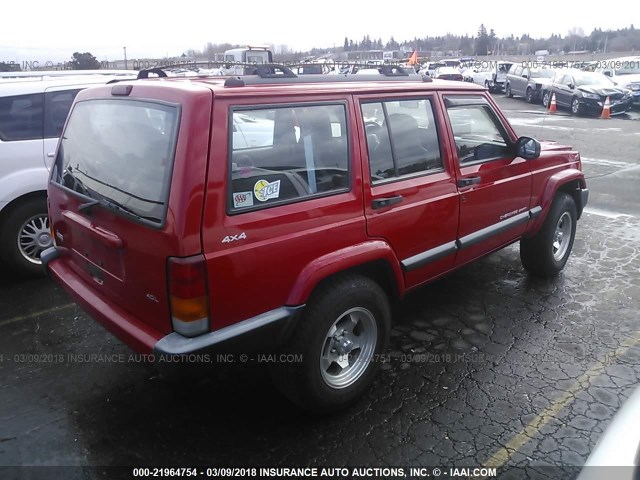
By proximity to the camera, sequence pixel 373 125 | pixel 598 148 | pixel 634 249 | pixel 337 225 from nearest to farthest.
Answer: pixel 337 225
pixel 373 125
pixel 634 249
pixel 598 148

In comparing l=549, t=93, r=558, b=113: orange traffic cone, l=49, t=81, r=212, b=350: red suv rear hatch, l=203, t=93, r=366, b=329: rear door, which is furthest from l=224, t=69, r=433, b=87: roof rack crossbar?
l=549, t=93, r=558, b=113: orange traffic cone

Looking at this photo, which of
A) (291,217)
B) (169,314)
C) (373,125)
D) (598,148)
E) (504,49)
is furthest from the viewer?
(504,49)

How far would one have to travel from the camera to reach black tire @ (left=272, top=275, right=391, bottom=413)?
A: 9.17 feet

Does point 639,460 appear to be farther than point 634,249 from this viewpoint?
No

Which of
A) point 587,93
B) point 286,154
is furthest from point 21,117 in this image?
point 587,93

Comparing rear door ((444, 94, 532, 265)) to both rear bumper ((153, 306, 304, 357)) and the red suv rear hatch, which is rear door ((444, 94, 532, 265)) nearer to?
rear bumper ((153, 306, 304, 357))

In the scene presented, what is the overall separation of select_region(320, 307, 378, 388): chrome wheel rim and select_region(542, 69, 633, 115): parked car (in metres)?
18.7

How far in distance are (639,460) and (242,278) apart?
1.70 meters

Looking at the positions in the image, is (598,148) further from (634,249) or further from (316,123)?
(316,123)

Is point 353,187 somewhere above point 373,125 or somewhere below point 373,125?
below

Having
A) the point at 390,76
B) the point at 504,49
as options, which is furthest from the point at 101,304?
the point at 504,49

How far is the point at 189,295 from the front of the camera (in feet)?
7.84

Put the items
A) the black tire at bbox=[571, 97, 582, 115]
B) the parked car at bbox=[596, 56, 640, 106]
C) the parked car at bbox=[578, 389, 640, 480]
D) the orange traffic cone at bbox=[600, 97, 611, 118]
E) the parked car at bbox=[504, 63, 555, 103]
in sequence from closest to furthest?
the parked car at bbox=[578, 389, 640, 480]
the orange traffic cone at bbox=[600, 97, 611, 118]
the black tire at bbox=[571, 97, 582, 115]
the parked car at bbox=[596, 56, 640, 106]
the parked car at bbox=[504, 63, 555, 103]

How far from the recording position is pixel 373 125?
319 centimetres
